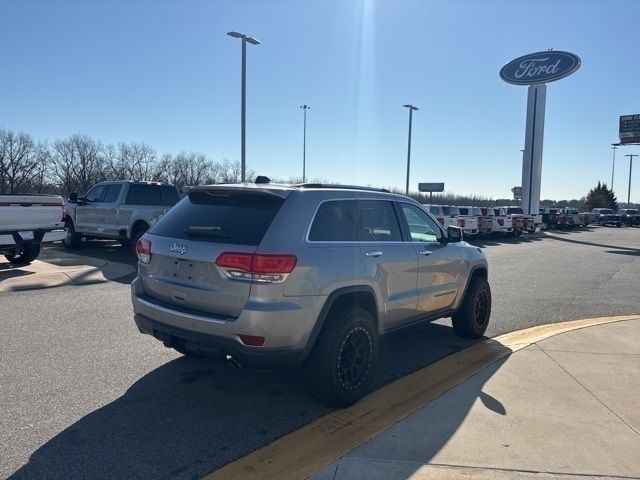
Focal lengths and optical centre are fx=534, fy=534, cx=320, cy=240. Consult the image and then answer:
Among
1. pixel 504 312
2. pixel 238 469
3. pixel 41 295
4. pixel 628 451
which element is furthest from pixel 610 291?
pixel 41 295

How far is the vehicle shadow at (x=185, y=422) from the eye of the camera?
333 cm

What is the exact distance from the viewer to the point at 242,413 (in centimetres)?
418

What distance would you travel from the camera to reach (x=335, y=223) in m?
4.50

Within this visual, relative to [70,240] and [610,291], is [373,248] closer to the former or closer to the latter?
[610,291]

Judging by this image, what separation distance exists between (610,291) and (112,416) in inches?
401

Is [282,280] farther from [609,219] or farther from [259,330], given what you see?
[609,219]

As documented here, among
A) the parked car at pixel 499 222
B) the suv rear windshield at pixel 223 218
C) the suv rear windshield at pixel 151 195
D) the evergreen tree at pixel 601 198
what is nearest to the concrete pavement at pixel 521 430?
the suv rear windshield at pixel 223 218

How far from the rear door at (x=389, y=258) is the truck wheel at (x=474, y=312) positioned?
53.9 inches

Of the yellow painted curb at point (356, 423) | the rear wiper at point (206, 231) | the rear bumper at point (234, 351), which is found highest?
the rear wiper at point (206, 231)

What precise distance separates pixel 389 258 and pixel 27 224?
29.5 feet

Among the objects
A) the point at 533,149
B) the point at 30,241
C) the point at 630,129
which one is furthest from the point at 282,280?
the point at 630,129

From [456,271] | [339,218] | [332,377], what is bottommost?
[332,377]

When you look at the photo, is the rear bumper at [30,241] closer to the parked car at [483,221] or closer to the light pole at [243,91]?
the light pole at [243,91]

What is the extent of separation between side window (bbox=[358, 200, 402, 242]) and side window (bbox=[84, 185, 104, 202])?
38.1ft
